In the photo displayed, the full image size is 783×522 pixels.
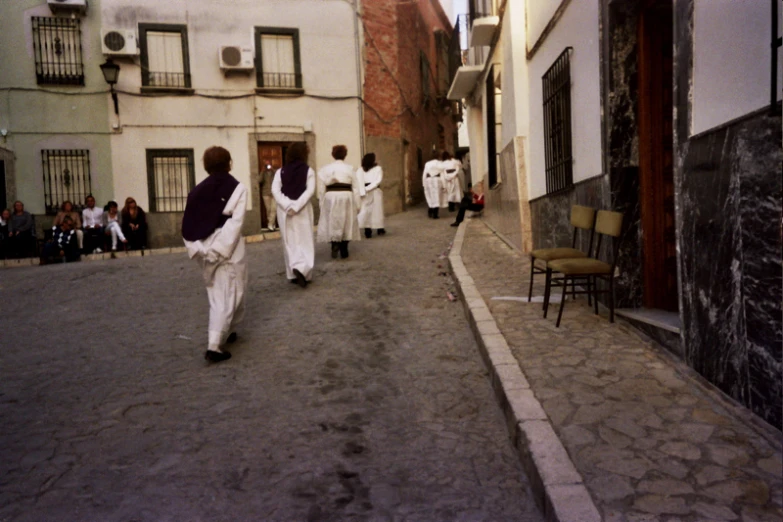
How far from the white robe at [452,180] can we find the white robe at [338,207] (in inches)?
368

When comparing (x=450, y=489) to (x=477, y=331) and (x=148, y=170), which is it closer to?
(x=477, y=331)

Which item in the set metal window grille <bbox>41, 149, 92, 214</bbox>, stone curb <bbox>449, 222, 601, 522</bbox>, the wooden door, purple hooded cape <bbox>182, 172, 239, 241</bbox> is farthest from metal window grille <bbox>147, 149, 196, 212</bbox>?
the wooden door

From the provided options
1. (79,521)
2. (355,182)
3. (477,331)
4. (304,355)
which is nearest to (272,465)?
(79,521)

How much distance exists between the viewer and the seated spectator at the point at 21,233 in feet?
54.2

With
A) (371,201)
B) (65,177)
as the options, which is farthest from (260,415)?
(65,177)

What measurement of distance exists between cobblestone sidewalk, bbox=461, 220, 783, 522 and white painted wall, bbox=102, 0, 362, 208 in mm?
15709

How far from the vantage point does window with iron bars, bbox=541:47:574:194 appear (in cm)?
795

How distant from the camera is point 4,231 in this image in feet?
54.1

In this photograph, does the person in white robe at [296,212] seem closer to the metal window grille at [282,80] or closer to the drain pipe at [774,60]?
the drain pipe at [774,60]

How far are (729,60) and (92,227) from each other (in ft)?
51.5

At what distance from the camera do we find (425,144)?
2912 centimetres

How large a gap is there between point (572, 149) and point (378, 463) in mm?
5078

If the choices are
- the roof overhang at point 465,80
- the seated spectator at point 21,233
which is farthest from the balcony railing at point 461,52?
the seated spectator at point 21,233

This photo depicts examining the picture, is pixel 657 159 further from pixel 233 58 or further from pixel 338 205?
pixel 233 58
